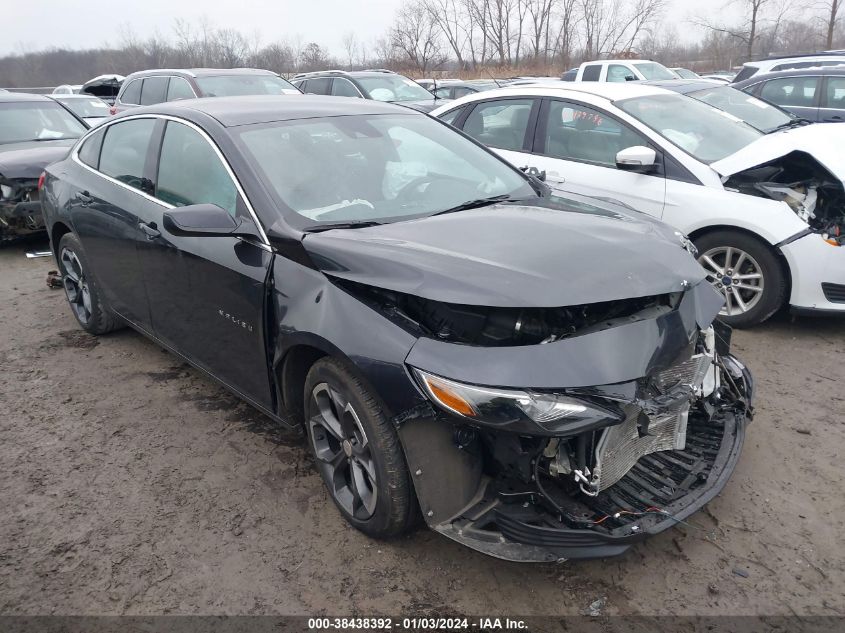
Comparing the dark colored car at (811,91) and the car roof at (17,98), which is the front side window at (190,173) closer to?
the car roof at (17,98)

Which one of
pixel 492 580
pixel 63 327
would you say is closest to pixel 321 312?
pixel 492 580

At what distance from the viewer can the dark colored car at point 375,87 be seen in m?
12.3

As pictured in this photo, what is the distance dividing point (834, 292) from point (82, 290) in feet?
17.2

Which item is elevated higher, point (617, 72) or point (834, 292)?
point (617, 72)

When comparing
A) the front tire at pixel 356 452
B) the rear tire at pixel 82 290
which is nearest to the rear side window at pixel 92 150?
the rear tire at pixel 82 290

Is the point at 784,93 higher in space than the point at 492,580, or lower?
higher

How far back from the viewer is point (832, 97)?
372 inches

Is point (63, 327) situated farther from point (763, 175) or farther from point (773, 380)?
point (763, 175)

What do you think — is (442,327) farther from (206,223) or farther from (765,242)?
(765,242)

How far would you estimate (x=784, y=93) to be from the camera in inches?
388

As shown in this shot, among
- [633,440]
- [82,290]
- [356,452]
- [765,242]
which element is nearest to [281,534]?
[356,452]

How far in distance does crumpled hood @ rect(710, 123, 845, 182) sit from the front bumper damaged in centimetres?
268

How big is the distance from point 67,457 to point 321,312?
1.83m

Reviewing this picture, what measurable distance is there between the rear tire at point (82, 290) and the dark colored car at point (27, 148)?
234cm
